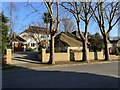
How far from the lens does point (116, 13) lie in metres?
37.8

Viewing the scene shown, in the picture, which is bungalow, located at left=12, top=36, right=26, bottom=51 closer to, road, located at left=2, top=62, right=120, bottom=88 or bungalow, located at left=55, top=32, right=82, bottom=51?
bungalow, located at left=55, top=32, right=82, bottom=51

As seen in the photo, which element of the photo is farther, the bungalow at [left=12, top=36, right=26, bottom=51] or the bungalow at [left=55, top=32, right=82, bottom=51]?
the bungalow at [left=12, top=36, right=26, bottom=51]

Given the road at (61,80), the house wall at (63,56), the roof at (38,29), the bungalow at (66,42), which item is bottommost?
the road at (61,80)

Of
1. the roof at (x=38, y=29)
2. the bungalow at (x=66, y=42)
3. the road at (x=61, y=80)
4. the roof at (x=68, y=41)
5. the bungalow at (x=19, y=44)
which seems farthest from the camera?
the bungalow at (x=19, y=44)

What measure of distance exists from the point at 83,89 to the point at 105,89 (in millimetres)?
962

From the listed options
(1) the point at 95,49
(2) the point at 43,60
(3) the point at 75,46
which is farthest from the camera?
(3) the point at 75,46

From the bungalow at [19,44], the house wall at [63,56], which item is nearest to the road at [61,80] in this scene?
the house wall at [63,56]

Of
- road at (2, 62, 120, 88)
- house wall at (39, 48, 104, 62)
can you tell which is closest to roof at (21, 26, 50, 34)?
house wall at (39, 48, 104, 62)

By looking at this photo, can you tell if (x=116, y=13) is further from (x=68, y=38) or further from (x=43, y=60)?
(x=68, y=38)

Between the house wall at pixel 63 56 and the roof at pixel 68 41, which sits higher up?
the roof at pixel 68 41

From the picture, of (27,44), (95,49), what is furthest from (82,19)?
(27,44)

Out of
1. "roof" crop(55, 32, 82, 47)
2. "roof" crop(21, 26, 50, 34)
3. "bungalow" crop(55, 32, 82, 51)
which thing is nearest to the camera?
"bungalow" crop(55, 32, 82, 51)

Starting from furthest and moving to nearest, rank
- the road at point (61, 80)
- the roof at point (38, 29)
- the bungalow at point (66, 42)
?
the roof at point (38, 29) → the bungalow at point (66, 42) → the road at point (61, 80)

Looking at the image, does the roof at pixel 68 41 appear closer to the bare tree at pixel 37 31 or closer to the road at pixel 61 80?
the bare tree at pixel 37 31
